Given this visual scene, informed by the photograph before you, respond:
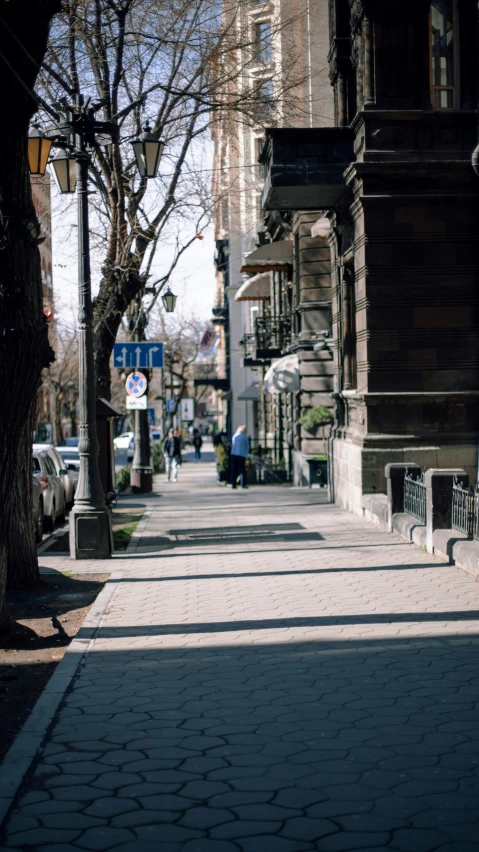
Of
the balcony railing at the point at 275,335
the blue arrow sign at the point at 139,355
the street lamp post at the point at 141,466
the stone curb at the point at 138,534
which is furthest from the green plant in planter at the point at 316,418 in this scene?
the stone curb at the point at 138,534

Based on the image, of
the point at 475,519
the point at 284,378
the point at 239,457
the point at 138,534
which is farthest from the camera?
the point at 284,378

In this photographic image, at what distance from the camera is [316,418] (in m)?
28.6

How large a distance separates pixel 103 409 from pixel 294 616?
399 inches

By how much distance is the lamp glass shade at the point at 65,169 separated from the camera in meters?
Result: 13.8

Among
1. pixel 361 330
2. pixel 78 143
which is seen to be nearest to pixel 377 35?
pixel 361 330

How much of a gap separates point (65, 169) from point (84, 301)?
5.97 feet

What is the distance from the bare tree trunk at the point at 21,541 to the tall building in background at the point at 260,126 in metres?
9.81

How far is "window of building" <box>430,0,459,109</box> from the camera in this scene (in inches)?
688

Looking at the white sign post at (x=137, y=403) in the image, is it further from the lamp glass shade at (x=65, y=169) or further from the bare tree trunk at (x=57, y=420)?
the bare tree trunk at (x=57, y=420)

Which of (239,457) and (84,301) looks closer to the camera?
(84,301)

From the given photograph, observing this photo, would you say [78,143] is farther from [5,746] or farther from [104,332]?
[5,746]

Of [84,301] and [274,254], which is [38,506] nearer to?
[84,301]

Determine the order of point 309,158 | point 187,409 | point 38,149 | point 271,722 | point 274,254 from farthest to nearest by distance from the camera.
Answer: point 187,409 < point 274,254 < point 309,158 < point 38,149 < point 271,722

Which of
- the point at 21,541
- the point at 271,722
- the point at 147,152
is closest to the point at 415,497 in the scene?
the point at 21,541
